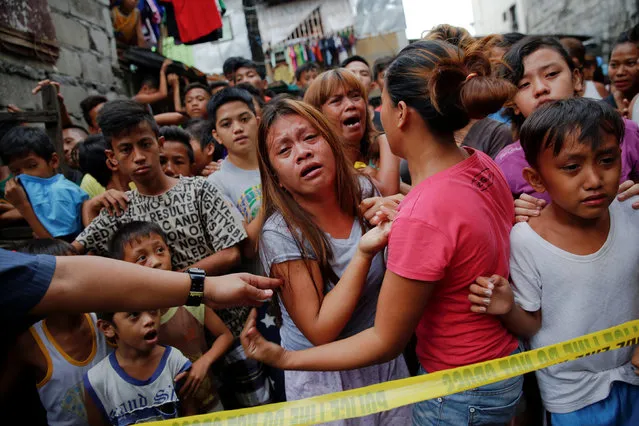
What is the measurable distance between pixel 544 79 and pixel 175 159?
2.81m

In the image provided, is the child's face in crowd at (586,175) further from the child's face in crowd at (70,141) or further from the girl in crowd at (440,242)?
the child's face in crowd at (70,141)

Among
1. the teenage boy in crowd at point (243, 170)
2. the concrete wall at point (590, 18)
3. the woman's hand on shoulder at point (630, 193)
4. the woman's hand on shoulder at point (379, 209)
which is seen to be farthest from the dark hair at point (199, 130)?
the concrete wall at point (590, 18)

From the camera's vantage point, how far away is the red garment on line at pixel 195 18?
26.9ft

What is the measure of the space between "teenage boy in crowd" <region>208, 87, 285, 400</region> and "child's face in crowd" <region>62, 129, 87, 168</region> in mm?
1968

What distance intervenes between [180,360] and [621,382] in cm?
203

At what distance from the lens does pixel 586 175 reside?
57.7 inches

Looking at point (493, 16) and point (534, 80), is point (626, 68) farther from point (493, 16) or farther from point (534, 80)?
point (493, 16)

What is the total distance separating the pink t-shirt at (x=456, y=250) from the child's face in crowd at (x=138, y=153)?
1.80 metres

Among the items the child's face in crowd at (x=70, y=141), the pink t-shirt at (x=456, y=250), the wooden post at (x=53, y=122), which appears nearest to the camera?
the pink t-shirt at (x=456, y=250)

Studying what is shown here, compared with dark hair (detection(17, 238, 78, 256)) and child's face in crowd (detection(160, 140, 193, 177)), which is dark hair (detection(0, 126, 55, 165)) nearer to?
child's face in crowd (detection(160, 140, 193, 177))

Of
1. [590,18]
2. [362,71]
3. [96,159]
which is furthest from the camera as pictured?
[590,18]

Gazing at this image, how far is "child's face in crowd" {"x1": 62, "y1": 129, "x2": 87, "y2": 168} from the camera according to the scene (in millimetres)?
4277

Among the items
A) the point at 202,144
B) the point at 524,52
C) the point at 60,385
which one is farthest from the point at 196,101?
the point at 524,52

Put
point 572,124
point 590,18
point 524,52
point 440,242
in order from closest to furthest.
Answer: point 440,242, point 572,124, point 524,52, point 590,18
